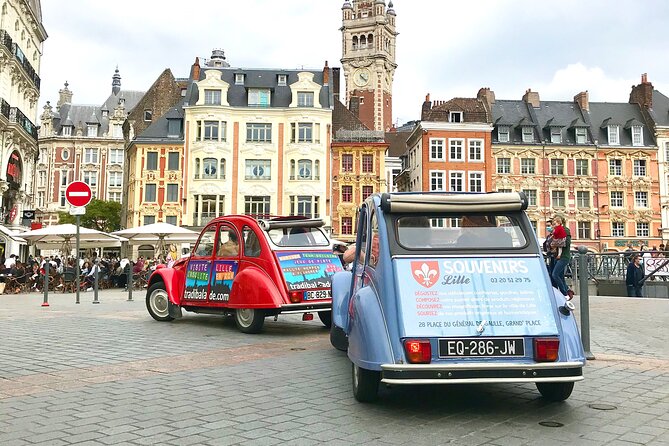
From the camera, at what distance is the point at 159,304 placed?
12242mm

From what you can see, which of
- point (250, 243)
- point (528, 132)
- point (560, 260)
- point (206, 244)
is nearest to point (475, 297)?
point (250, 243)

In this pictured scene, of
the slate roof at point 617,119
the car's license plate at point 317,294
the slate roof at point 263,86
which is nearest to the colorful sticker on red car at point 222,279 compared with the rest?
the car's license plate at point 317,294

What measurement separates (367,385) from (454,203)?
1.82m

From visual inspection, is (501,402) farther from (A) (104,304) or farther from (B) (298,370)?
(A) (104,304)

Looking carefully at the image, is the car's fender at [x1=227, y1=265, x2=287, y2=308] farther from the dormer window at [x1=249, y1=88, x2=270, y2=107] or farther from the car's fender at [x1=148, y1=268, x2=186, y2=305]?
the dormer window at [x1=249, y1=88, x2=270, y2=107]

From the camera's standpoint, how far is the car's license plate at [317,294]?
995 centimetres

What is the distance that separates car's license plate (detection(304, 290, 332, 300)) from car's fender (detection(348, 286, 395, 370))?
4.19 metres

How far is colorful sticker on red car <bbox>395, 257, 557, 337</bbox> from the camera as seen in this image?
16.4 ft

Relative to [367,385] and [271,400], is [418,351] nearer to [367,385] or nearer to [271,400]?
[367,385]

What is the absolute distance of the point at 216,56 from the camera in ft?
247

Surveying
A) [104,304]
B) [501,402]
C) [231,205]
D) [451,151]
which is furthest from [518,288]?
[451,151]

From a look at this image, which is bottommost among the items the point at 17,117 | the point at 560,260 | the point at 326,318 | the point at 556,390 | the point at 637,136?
the point at 556,390

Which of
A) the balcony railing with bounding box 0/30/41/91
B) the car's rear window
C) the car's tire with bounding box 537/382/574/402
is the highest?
the balcony railing with bounding box 0/30/41/91

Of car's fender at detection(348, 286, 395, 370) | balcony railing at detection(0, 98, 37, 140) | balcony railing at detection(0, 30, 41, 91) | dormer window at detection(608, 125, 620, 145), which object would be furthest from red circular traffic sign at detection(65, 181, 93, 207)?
dormer window at detection(608, 125, 620, 145)
